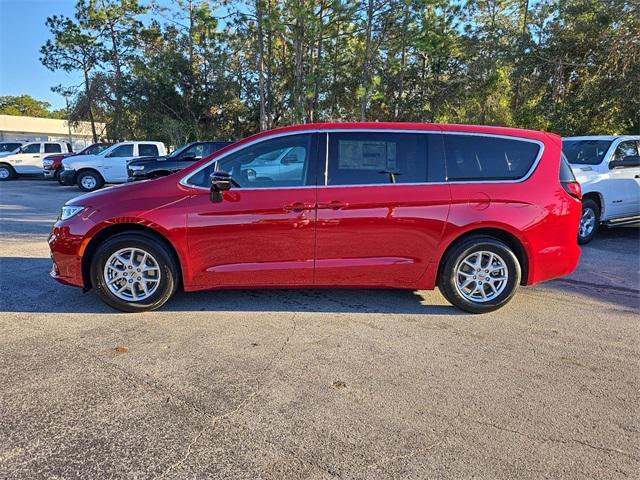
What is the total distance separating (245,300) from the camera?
187 inches

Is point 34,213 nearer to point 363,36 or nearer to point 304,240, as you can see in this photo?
point 304,240

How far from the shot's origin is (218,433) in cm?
258

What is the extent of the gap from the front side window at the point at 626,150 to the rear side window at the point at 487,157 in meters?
4.68

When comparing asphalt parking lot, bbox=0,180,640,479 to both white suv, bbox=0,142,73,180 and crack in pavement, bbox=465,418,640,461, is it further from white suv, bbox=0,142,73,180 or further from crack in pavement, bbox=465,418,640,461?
white suv, bbox=0,142,73,180

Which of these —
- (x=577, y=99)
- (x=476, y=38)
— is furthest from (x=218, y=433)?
(x=476, y=38)

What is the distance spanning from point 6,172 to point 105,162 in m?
8.51

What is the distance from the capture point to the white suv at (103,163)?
16.6m

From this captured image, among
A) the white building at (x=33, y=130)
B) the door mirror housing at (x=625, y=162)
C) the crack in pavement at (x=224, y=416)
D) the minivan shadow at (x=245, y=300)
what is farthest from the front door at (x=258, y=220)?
the white building at (x=33, y=130)

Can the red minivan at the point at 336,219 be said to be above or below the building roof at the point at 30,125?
below

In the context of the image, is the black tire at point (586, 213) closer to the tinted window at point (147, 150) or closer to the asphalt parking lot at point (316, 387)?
the asphalt parking lot at point (316, 387)

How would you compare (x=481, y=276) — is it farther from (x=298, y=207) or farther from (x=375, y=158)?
(x=298, y=207)

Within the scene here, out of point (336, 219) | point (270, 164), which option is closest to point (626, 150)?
point (336, 219)

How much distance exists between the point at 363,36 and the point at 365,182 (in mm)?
18351

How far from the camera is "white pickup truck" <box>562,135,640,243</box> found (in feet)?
25.5
